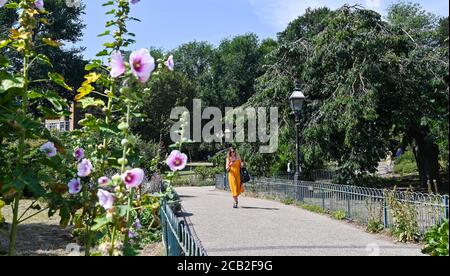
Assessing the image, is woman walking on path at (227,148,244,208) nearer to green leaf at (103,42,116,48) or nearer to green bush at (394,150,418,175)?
green leaf at (103,42,116,48)

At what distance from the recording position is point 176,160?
2574 millimetres

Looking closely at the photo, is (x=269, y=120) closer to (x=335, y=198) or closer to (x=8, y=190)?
(x=335, y=198)

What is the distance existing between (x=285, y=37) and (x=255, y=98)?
104 ft

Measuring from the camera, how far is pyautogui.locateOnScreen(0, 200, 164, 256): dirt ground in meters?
6.14

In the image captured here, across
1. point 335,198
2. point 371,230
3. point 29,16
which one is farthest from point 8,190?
point 335,198

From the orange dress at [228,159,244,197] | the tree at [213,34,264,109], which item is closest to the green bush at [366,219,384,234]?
the orange dress at [228,159,244,197]

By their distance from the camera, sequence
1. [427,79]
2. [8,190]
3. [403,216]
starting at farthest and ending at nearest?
[427,79], [403,216], [8,190]

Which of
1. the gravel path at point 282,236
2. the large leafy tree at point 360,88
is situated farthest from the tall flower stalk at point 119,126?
the large leafy tree at point 360,88

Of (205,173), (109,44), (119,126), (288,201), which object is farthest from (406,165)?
(119,126)

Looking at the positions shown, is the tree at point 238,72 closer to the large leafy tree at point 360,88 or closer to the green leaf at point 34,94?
the large leafy tree at point 360,88

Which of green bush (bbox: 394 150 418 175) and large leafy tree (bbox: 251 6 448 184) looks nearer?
large leafy tree (bbox: 251 6 448 184)

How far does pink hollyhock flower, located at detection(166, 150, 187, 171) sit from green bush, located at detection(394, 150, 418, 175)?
2459 cm

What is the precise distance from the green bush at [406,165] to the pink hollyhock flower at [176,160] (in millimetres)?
24585

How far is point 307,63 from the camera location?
16.4 m
